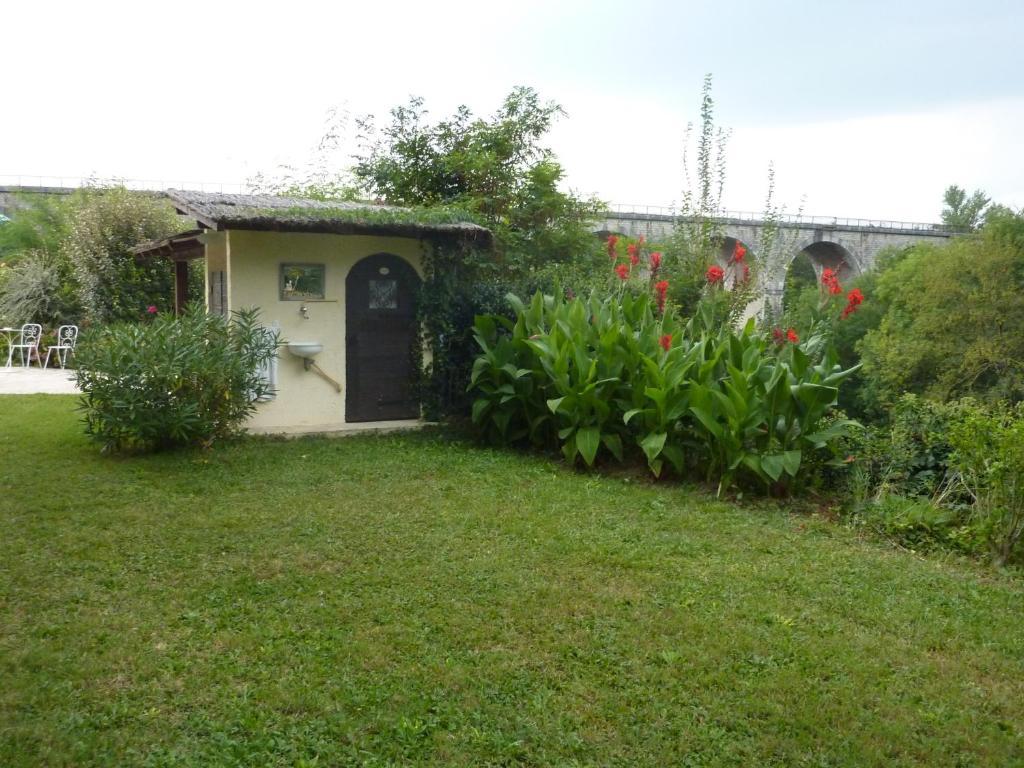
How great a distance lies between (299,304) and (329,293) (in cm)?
33

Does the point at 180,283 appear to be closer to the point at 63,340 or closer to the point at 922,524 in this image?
the point at 63,340

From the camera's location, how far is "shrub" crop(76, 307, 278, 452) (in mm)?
6934

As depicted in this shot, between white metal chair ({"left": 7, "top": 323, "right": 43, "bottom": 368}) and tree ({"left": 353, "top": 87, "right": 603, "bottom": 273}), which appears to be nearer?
tree ({"left": 353, "top": 87, "right": 603, "bottom": 273})

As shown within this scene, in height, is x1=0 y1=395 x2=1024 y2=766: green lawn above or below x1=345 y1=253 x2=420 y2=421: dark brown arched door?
below

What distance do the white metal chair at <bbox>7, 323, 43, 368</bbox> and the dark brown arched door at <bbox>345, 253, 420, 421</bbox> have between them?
342 inches

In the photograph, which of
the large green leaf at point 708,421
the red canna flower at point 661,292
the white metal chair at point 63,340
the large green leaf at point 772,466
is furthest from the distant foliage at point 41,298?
the large green leaf at point 772,466

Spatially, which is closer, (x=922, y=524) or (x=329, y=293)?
(x=922, y=524)

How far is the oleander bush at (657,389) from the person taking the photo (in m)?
6.29

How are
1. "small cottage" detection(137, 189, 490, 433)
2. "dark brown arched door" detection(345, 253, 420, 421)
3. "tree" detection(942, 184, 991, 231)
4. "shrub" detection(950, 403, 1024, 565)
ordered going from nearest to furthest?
"shrub" detection(950, 403, 1024, 565) → "small cottage" detection(137, 189, 490, 433) → "dark brown arched door" detection(345, 253, 420, 421) → "tree" detection(942, 184, 991, 231)

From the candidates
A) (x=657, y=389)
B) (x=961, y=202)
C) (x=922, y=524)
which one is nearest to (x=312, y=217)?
(x=657, y=389)

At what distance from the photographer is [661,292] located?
8.05m

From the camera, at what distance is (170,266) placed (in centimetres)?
1517

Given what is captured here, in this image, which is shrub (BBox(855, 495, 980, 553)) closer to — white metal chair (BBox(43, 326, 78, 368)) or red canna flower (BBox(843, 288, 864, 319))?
red canna flower (BBox(843, 288, 864, 319))

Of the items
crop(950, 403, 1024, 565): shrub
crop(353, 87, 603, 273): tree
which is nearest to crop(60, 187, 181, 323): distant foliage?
crop(353, 87, 603, 273): tree
